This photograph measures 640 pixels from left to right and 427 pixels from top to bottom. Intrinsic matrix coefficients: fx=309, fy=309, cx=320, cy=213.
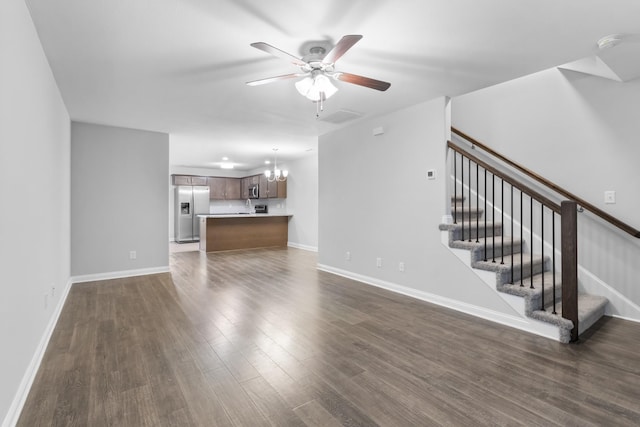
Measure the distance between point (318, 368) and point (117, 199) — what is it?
4.39 metres

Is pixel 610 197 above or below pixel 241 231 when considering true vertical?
above

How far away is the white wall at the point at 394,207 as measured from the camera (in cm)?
364

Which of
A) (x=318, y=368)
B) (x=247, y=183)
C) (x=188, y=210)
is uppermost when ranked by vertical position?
(x=247, y=183)

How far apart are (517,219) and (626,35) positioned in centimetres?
224

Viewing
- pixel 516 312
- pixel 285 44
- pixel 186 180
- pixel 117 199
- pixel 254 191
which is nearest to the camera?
pixel 285 44

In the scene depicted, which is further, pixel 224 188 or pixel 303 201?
pixel 224 188

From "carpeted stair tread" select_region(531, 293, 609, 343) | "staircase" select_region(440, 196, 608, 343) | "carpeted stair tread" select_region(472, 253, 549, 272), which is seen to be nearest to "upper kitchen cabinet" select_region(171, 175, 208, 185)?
"staircase" select_region(440, 196, 608, 343)

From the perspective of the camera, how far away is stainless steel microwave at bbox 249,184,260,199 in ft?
32.1

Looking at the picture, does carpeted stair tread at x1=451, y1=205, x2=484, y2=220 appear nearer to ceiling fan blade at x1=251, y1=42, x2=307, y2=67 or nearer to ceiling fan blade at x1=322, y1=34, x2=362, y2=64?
ceiling fan blade at x1=322, y1=34, x2=362, y2=64

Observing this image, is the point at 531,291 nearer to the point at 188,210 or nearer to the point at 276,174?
the point at 276,174

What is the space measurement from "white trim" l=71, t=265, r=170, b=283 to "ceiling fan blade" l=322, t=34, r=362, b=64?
4.54m

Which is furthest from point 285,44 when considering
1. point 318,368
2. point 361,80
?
point 318,368

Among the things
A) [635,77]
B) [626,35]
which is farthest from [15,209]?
[635,77]

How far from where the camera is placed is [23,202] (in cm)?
196
